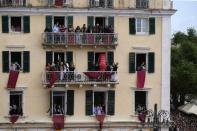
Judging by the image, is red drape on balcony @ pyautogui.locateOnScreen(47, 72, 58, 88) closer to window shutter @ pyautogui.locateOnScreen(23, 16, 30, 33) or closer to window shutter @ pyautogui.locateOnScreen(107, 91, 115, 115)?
window shutter @ pyautogui.locateOnScreen(23, 16, 30, 33)

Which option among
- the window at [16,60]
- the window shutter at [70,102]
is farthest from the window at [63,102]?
the window at [16,60]

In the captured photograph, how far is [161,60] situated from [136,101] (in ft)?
13.3

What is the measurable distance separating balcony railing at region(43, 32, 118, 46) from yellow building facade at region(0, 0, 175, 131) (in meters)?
0.08

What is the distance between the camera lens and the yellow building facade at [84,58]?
186 ft

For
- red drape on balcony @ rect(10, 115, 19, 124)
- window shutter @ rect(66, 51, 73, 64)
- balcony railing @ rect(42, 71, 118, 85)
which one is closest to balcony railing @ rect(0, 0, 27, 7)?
window shutter @ rect(66, 51, 73, 64)

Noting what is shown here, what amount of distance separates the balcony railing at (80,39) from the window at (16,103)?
4.90 m

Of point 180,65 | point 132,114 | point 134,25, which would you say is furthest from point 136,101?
point 180,65

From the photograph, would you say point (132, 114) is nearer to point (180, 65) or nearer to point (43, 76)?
point (43, 76)

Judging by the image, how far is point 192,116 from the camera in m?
70.9

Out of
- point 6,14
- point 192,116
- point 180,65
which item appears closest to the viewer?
point 6,14

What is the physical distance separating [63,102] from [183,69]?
2320 centimetres

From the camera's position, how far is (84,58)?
5750 cm

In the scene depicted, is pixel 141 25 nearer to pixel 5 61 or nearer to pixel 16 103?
pixel 5 61

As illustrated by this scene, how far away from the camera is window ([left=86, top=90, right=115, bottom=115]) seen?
190 feet
